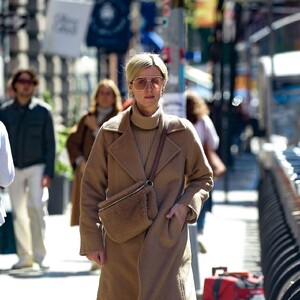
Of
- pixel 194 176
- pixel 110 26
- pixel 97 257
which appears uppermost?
pixel 110 26

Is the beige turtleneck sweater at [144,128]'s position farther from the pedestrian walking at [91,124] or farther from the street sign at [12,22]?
the street sign at [12,22]

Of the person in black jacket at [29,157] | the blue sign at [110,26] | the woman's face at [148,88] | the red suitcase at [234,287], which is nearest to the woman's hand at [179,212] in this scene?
the woman's face at [148,88]

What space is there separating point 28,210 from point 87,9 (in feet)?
38.7

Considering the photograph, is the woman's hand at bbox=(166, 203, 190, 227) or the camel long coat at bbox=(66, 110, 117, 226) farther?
the camel long coat at bbox=(66, 110, 117, 226)

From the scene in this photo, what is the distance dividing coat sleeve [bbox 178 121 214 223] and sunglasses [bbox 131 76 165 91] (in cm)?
27

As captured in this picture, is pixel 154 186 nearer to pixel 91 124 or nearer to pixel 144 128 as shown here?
pixel 144 128

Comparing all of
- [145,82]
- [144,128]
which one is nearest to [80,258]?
[144,128]

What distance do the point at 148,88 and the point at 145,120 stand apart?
16 centimetres

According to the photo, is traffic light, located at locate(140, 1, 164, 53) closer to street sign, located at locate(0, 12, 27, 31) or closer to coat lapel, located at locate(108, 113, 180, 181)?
street sign, located at locate(0, 12, 27, 31)

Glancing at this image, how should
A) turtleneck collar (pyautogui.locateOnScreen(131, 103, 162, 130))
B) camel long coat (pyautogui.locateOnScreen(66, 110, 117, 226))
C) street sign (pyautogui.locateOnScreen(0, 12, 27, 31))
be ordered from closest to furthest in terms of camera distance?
turtleneck collar (pyautogui.locateOnScreen(131, 103, 162, 130))
camel long coat (pyautogui.locateOnScreen(66, 110, 117, 226))
street sign (pyautogui.locateOnScreen(0, 12, 27, 31))

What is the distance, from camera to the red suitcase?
395 inches

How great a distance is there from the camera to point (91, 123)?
1355 cm

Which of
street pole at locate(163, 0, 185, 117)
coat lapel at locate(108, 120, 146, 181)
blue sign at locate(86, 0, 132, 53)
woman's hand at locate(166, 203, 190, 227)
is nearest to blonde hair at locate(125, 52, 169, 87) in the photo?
coat lapel at locate(108, 120, 146, 181)

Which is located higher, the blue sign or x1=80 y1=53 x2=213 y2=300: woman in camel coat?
the blue sign
